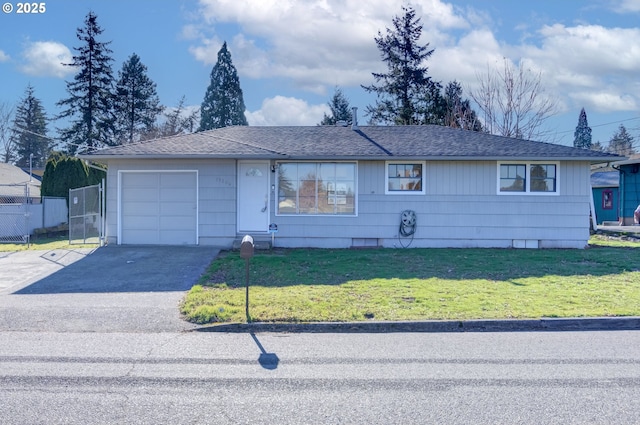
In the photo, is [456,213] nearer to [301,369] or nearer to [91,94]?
[301,369]

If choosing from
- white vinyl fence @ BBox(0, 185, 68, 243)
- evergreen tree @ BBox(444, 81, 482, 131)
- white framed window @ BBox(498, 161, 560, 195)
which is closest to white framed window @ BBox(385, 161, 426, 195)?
white framed window @ BBox(498, 161, 560, 195)

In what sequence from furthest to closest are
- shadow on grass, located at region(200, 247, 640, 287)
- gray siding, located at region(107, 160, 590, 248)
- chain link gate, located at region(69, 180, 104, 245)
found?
chain link gate, located at region(69, 180, 104, 245)
gray siding, located at region(107, 160, 590, 248)
shadow on grass, located at region(200, 247, 640, 287)

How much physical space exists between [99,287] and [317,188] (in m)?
6.87

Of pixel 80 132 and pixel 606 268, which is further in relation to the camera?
pixel 80 132

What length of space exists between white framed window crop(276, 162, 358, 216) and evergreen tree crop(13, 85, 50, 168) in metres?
44.9

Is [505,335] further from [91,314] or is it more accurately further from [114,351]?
[91,314]

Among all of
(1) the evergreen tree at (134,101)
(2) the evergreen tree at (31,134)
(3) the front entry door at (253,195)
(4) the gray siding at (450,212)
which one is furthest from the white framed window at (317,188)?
(2) the evergreen tree at (31,134)

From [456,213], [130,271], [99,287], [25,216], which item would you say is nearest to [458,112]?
[456,213]

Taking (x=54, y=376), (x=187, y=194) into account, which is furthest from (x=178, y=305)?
(x=187, y=194)

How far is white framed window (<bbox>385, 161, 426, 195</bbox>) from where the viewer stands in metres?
14.8

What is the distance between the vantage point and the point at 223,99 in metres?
42.7

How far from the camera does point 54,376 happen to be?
200 inches

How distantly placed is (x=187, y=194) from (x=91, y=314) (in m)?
7.06

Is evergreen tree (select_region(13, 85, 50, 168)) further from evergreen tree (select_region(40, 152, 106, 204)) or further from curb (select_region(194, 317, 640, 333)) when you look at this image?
curb (select_region(194, 317, 640, 333))
